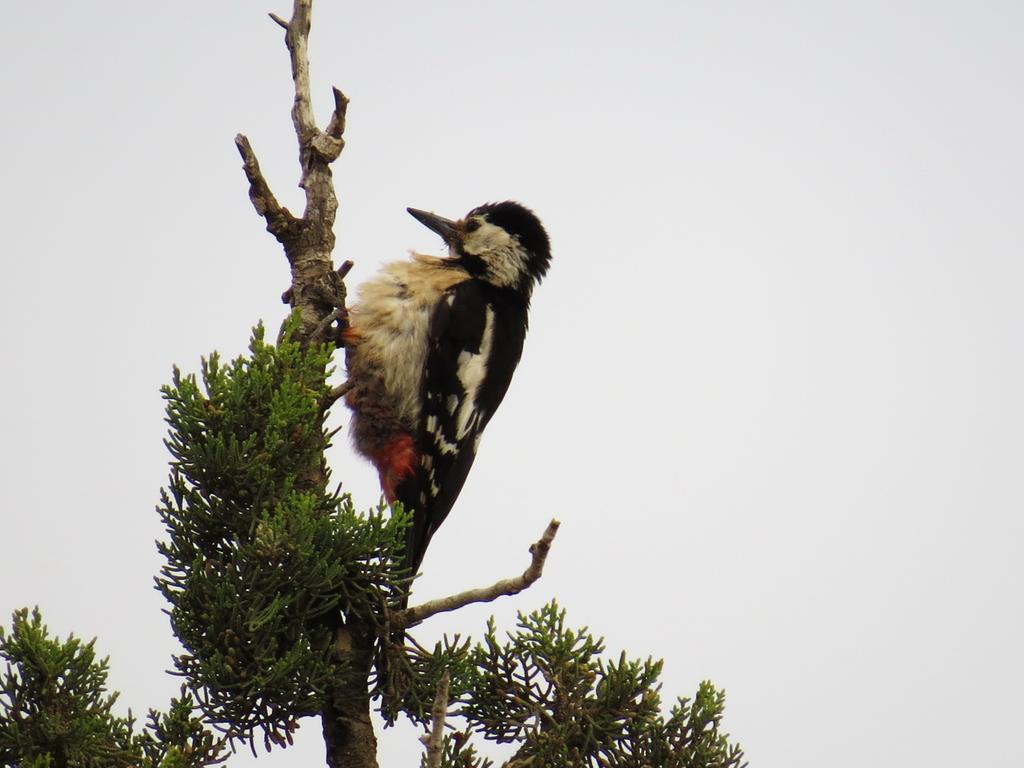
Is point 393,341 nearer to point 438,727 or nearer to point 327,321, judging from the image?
point 327,321

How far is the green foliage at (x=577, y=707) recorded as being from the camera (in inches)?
100

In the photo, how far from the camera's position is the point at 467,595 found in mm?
2359

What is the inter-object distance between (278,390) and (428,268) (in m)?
1.84

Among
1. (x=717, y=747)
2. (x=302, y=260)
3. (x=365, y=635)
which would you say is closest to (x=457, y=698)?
(x=365, y=635)

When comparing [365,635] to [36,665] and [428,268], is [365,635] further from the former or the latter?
[428,268]

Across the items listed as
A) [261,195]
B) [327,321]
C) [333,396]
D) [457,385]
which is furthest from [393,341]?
[261,195]

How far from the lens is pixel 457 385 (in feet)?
13.2

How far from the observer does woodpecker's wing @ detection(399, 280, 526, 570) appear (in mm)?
3842

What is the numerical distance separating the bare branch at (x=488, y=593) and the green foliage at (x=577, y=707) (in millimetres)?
192

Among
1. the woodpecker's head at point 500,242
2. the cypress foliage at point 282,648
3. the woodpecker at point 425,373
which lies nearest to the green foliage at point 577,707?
the cypress foliage at point 282,648

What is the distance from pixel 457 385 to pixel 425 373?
151mm

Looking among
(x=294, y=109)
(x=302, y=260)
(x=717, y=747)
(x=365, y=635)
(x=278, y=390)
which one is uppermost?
(x=294, y=109)

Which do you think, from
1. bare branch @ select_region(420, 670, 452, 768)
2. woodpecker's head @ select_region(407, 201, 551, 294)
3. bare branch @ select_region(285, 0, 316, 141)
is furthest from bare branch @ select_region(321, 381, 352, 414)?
woodpecker's head @ select_region(407, 201, 551, 294)

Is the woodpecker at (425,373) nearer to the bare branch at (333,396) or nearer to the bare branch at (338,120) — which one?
the bare branch at (333,396)
